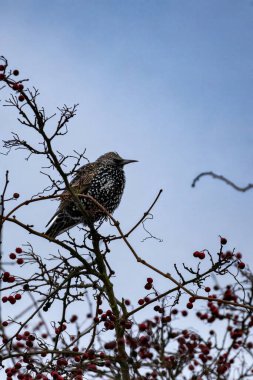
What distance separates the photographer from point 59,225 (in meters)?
7.38

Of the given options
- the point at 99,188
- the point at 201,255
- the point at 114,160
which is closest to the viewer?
the point at 201,255

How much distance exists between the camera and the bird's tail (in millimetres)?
7312

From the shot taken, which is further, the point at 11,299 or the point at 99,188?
the point at 99,188

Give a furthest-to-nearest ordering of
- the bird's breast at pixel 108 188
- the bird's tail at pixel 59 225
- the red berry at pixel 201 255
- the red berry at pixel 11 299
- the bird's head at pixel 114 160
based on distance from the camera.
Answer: the bird's head at pixel 114 160
the bird's breast at pixel 108 188
the bird's tail at pixel 59 225
the red berry at pixel 11 299
the red berry at pixel 201 255

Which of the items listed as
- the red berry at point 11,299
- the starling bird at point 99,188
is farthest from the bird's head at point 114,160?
the red berry at point 11,299

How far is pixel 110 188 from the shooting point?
313 inches

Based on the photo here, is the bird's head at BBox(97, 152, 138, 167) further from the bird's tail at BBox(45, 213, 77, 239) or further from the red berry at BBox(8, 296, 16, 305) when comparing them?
the red berry at BBox(8, 296, 16, 305)

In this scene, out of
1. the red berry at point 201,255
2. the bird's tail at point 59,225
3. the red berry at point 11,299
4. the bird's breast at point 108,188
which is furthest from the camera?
the bird's breast at point 108,188

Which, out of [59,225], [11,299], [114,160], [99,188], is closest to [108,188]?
[99,188]

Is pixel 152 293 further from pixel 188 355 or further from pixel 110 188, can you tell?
pixel 110 188

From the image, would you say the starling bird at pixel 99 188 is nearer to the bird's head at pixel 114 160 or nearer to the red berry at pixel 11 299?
the bird's head at pixel 114 160

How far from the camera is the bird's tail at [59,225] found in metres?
7.31

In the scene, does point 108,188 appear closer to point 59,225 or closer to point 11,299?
point 59,225

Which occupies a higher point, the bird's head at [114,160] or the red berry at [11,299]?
the bird's head at [114,160]
